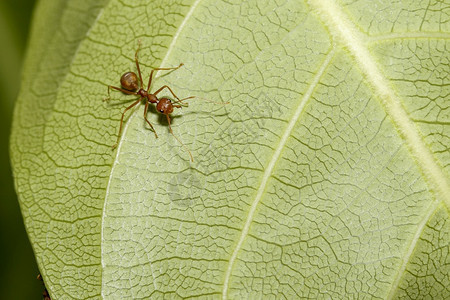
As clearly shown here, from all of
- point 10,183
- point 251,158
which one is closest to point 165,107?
point 251,158

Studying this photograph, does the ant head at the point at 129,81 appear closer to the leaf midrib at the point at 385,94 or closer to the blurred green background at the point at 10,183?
the leaf midrib at the point at 385,94

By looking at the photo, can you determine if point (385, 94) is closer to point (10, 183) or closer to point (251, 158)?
point (251, 158)

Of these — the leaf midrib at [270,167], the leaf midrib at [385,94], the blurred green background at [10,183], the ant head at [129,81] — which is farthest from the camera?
the blurred green background at [10,183]

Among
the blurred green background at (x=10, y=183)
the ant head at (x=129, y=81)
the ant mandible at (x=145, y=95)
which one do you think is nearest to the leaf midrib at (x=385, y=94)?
the ant mandible at (x=145, y=95)

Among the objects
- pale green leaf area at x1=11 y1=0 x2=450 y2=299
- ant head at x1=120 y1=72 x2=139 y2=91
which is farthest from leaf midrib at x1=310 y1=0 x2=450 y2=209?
ant head at x1=120 y1=72 x2=139 y2=91

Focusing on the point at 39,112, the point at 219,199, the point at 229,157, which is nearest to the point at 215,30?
the point at 229,157

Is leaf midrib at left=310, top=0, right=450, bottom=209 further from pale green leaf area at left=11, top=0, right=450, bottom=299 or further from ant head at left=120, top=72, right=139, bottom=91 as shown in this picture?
ant head at left=120, top=72, right=139, bottom=91

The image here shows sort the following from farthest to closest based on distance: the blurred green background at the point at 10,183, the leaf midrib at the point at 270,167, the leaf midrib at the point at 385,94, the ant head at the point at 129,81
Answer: the blurred green background at the point at 10,183, the ant head at the point at 129,81, the leaf midrib at the point at 270,167, the leaf midrib at the point at 385,94
